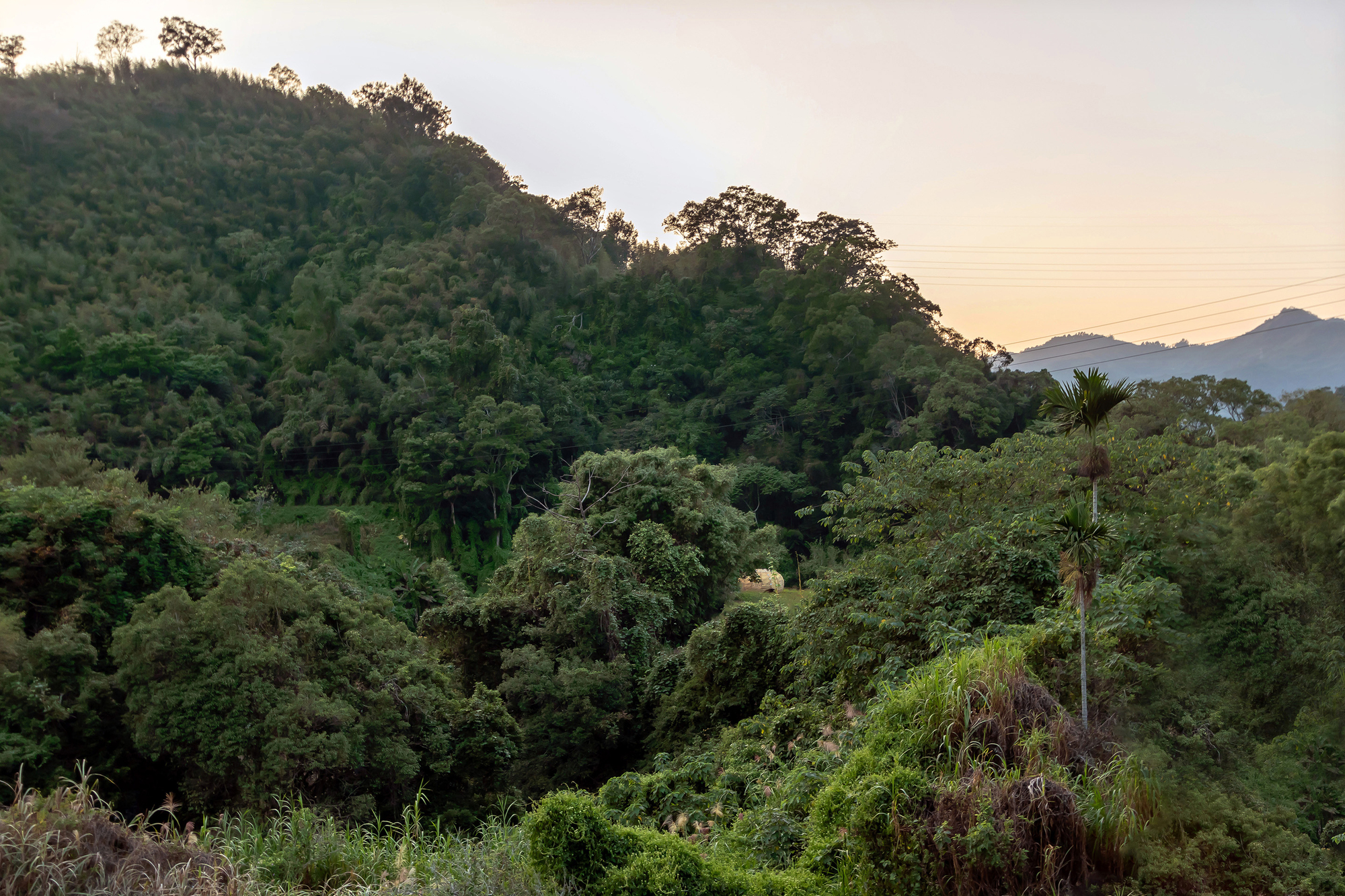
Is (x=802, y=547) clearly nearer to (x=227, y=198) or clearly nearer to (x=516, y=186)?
(x=516, y=186)

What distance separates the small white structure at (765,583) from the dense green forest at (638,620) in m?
0.70

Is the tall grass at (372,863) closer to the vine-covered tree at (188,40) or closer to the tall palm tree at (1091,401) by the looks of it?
the tall palm tree at (1091,401)

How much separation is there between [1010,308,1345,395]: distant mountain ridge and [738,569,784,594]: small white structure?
13.7 metres

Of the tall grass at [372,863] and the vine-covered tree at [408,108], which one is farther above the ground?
the vine-covered tree at [408,108]

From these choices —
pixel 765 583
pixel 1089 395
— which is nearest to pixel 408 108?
pixel 765 583

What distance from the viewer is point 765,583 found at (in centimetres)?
2591

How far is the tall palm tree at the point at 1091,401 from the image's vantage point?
15.9 ft

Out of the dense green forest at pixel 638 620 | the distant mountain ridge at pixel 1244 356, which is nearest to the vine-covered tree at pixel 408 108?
the dense green forest at pixel 638 620

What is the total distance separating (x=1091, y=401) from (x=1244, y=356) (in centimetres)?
5360

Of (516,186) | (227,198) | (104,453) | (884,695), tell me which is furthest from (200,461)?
(884,695)

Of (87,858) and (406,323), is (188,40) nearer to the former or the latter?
(406,323)

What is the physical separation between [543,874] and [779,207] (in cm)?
4660

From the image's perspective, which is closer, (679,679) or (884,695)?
(884,695)

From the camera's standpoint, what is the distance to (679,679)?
13352 millimetres
